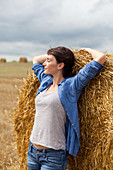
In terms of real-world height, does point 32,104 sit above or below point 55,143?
above

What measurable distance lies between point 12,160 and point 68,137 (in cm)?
263

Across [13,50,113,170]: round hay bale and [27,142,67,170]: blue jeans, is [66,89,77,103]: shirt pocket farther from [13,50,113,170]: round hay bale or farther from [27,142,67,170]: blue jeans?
[27,142,67,170]: blue jeans

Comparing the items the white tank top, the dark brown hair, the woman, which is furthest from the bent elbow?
the white tank top

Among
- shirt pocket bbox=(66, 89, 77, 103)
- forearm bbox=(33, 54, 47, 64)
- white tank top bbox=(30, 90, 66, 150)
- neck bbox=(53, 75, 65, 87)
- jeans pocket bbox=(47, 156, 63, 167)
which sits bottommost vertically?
jeans pocket bbox=(47, 156, 63, 167)

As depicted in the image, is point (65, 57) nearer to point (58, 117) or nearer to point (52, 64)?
point (52, 64)

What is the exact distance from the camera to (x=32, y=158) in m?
2.79

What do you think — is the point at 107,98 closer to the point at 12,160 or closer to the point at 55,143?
the point at 55,143

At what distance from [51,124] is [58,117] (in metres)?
0.12

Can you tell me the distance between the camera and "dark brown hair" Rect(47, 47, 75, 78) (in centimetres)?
281

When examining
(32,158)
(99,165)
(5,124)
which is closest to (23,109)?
(32,158)

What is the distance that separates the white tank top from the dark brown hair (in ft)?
1.23

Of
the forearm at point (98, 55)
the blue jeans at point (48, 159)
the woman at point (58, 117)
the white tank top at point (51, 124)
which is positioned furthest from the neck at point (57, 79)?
the blue jeans at point (48, 159)

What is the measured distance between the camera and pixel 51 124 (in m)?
2.69

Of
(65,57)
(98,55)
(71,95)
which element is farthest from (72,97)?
(98,55)
